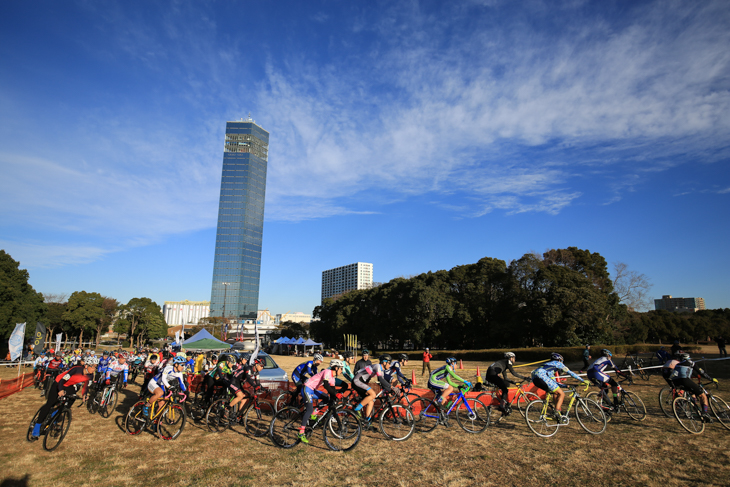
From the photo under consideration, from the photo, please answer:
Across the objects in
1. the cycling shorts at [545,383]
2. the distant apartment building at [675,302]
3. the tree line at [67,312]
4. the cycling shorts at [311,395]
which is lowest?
the cycling shorts at [311,395]

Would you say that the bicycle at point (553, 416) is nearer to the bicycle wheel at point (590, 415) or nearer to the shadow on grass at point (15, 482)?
the bicycle wheel at point (590, 415)

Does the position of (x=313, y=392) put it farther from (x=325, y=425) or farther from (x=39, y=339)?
Answer: (x=39, y=339)

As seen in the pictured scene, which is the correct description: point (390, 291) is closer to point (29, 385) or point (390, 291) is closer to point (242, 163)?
point (29, 385)

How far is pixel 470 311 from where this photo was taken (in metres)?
42.4

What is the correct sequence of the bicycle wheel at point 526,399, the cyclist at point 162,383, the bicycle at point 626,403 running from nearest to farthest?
the cyclist at point 162,383
the bicycle at point 626,403
the bicycle wheel at point 526,399

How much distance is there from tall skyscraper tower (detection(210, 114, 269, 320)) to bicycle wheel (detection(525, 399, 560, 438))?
148889 millimetres

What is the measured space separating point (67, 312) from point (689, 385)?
212ft

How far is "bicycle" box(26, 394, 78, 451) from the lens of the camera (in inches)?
295

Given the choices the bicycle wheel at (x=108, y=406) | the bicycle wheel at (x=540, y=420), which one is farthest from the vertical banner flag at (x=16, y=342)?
the bicycle wheel at (x=540, y=420)

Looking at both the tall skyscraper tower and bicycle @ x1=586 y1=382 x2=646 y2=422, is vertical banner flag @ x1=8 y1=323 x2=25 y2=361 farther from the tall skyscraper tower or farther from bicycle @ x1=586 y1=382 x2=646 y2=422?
the tall skyscraper tower

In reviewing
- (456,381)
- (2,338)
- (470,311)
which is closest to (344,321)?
(470,311)

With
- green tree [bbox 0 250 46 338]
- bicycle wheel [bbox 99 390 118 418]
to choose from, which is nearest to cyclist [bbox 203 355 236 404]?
bicycle wheel [bbox 99 390 118 418]

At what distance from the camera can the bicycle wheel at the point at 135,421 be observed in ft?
28.1

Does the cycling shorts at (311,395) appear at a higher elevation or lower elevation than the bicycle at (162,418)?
higher
